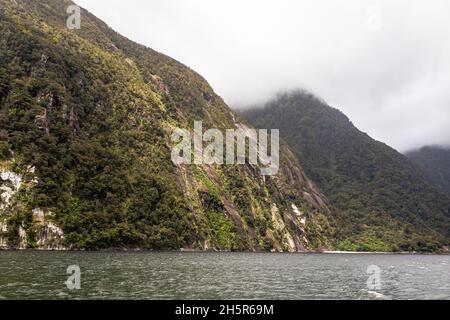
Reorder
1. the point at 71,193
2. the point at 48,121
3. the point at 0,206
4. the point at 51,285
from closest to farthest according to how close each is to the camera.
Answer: the point at 51,285 < the point at 0,206 < the point at 71,193 < the point at 48,121

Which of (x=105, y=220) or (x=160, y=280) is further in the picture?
(x=105, y=220)

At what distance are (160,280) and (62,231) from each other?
3581 inches

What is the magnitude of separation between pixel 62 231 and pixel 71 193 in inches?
798

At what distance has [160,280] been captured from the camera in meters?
61.5

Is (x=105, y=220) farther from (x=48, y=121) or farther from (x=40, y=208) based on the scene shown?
(x=48, y=121)

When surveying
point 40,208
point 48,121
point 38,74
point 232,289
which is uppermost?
point 38,74

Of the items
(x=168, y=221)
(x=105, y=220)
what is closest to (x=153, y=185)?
(x=168, y=221)

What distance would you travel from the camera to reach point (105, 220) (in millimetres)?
161125

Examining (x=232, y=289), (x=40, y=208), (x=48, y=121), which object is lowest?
(x=232, y=289)
